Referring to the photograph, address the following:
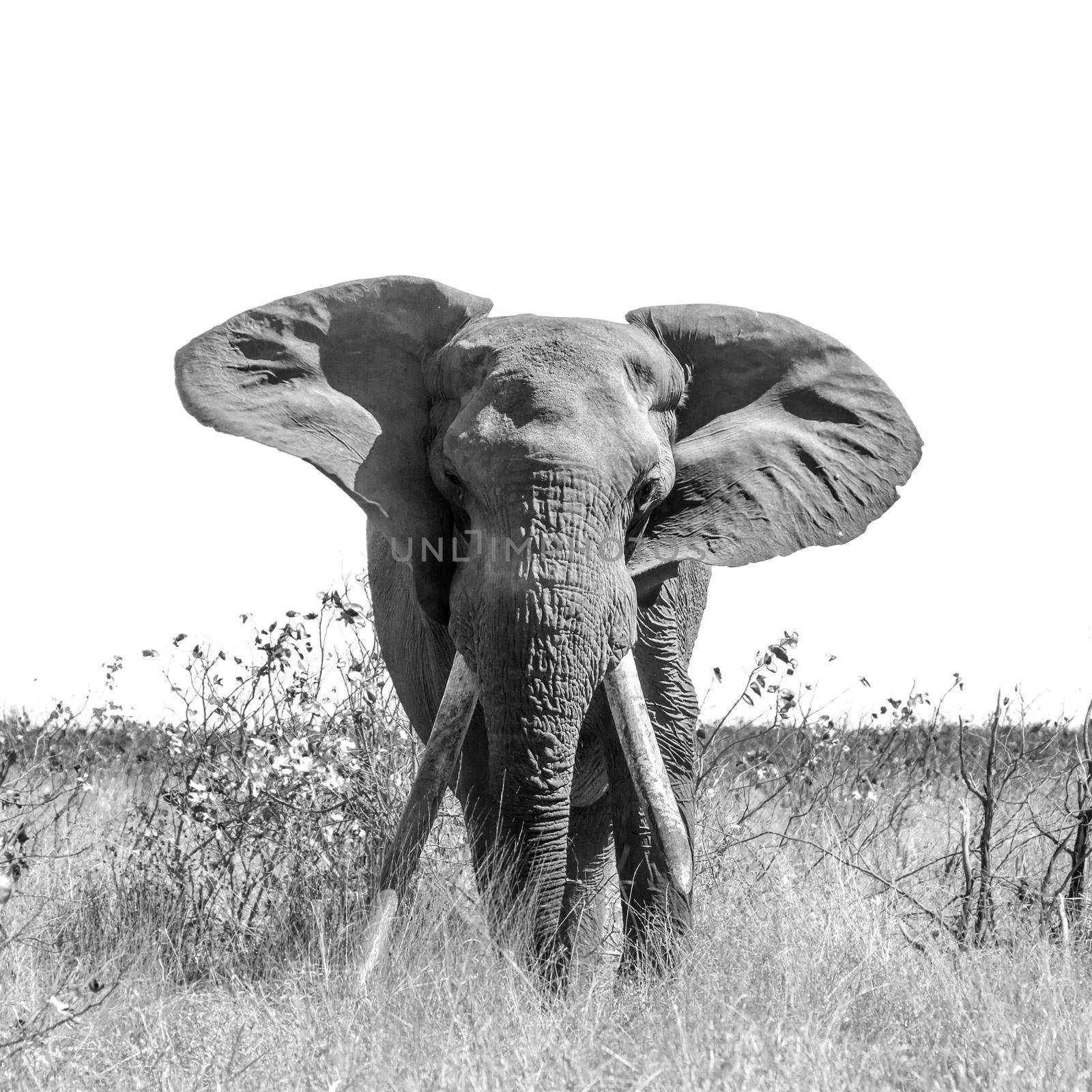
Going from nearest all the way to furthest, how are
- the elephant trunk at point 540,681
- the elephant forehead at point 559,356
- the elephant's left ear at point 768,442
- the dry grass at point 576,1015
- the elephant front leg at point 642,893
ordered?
the dry grass at point 576,1015
the elephant trunk at point 540,681
the elephant forehead at point 559,356
the elephant front leg at point 642,893
the elephant's left ear at point 768,442

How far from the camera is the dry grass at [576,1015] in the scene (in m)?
4.71

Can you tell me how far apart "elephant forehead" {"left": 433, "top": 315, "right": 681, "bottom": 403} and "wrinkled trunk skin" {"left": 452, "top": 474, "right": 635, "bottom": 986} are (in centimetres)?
54

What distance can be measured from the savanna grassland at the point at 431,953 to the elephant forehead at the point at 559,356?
2163 millimetres

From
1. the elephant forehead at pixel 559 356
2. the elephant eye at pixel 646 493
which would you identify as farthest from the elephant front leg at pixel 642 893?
the elephant forehead at pixel 559 356

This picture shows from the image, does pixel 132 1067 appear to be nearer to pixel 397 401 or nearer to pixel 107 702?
pixel 397 401

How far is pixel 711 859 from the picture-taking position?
875 centimetres

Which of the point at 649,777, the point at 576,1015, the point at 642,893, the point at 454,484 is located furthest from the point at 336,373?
the point at 576,1015

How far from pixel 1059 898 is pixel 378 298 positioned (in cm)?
408

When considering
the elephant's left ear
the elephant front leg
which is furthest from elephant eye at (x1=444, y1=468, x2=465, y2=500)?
the elephant front leg

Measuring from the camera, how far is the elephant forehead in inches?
234

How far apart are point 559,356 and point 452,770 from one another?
1.71 meters

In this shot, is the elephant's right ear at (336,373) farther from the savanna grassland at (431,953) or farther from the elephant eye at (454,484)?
the savanna grassland at (431,953)

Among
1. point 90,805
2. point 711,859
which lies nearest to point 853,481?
point 711,859

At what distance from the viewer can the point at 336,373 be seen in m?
6.77
